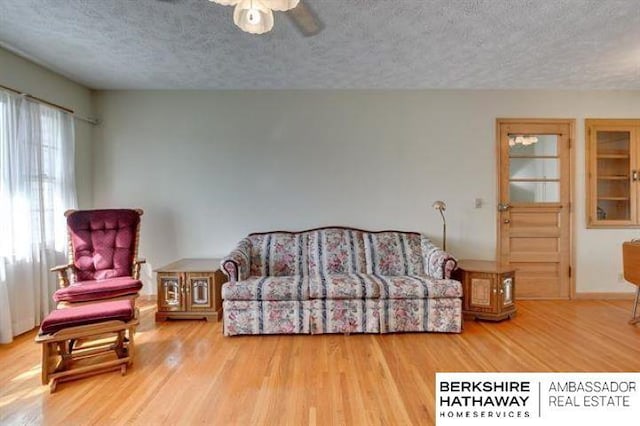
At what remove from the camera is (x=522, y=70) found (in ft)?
10.5

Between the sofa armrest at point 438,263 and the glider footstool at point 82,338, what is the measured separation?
255cm

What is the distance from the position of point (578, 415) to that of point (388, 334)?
1426 mm

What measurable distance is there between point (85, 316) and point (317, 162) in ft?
8.51

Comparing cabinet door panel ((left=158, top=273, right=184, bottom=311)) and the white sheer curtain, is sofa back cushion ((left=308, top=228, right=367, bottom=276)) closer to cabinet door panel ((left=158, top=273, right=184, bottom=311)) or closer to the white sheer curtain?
cabinet door panel ((left=158, top=273, right=184, bottom=311))

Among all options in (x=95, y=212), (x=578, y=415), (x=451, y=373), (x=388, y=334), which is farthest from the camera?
(x=95, y=212)

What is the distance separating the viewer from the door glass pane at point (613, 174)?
383cm

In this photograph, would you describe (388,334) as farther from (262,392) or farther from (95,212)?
(95,212)

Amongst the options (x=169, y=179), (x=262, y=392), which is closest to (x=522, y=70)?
(x=262, y=392)

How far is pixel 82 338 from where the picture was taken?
87.9 inches

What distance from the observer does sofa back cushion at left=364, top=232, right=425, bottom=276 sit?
343 centimetres

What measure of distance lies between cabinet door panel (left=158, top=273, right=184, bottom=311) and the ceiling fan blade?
253cm

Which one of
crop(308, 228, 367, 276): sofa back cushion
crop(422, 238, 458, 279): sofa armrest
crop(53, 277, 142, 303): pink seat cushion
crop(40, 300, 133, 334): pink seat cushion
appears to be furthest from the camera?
crop(308, 228, 367, 276): sofa back cushion

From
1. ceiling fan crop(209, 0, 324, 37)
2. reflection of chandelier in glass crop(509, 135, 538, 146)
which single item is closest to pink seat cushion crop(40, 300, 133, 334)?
ceiling fan crop(209, 0, 324, 37)

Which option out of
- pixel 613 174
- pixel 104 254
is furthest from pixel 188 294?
pixel 613 174
